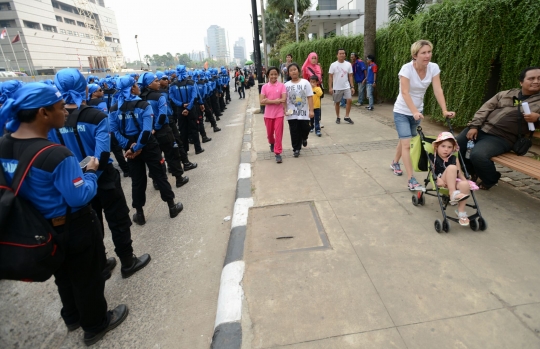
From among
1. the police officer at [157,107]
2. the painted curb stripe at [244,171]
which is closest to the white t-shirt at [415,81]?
the painted curb stripe at [244,171]

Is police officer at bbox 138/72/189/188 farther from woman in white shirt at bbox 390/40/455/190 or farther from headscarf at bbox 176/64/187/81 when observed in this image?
woman in white shirt at bbox 390/40/455/190

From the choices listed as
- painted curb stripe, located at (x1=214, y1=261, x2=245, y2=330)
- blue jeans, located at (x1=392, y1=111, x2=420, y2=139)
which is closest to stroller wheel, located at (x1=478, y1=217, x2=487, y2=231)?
blue jeans, located at (x1=392, y1=111, x2=420, y2=139)

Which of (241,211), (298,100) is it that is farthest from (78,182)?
(298,100)

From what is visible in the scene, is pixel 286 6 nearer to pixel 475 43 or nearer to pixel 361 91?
pixel 361 91

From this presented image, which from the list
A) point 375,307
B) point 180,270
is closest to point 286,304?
point 375,307

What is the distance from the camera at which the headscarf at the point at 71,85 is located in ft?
9.56

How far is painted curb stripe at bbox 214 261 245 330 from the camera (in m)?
2.48

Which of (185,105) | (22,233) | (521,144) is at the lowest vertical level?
(521,144)

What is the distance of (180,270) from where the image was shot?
10.9 ft

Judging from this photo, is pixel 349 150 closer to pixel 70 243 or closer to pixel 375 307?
pixel 375 307

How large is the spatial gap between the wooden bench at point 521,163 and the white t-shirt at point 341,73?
499 centimetres

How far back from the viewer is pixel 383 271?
2812mm

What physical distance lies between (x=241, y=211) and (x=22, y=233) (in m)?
2.60

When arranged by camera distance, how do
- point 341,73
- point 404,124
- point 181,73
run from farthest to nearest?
point 341,73 < point 181,73 < point 404,124
